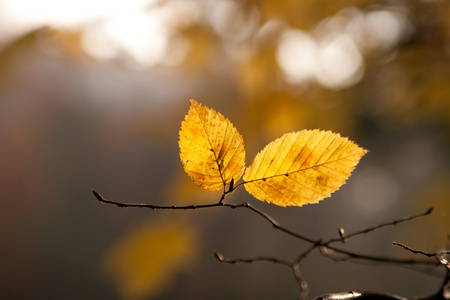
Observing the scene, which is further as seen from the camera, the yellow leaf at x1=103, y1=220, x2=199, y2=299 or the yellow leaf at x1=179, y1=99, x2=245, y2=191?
the yellow leaf at x1=103, y1=220, x2=199, y2=299

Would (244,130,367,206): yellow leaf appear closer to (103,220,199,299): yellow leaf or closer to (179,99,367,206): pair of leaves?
(179,99,367,206): pair of leaves

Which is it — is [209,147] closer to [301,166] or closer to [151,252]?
[301,166]

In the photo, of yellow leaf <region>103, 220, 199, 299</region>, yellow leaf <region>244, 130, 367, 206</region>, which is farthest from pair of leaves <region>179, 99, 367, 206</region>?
yellow leaf <region>103, 220, 199, 299</region>

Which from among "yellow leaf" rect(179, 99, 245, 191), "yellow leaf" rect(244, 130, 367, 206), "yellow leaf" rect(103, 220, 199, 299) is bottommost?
"yellow leaf" rect(103, 220, 199, 299)

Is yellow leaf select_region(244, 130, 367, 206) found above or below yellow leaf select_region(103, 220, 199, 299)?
above

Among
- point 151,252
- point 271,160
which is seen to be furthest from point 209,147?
point 151,252

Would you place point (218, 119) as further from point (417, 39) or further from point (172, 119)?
point (172, 119)

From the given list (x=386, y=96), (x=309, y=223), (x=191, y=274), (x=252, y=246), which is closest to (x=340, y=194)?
(x=309, y=223)

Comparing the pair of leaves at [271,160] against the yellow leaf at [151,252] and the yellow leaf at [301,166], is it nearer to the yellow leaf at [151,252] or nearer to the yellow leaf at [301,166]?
the yellow leaf at [301,166]
